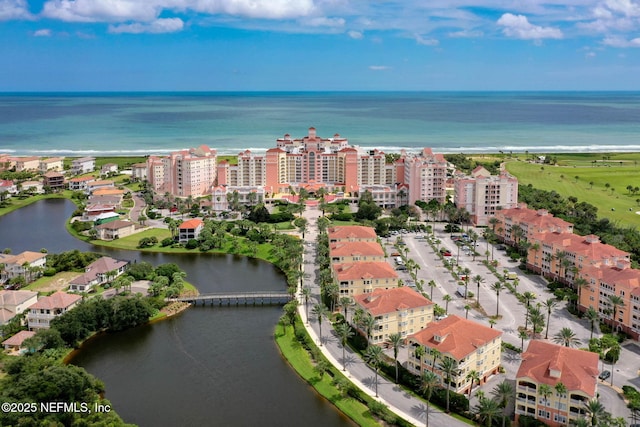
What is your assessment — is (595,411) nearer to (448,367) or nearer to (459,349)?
(448,367)

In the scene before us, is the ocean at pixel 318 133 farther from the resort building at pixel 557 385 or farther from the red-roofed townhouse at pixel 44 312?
the resort building at pixel 557 385

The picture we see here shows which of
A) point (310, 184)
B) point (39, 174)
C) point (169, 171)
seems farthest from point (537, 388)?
point (39, 174)

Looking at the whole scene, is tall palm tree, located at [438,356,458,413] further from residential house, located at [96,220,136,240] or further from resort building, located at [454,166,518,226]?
residential house, located at [96,220,136,240]

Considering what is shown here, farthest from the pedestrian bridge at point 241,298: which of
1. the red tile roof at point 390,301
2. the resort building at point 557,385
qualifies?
the resort building at point 557,385

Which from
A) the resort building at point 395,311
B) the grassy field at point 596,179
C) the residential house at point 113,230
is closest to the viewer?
the resort building at point 395,311

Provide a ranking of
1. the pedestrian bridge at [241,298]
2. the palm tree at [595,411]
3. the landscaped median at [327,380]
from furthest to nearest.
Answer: the pedestrian bridge at [241,298] < the landscaped median at [327,380] < the palm tree at [595,411]

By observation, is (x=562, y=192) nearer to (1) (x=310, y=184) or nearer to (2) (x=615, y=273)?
(1) (x=310, y=184)
